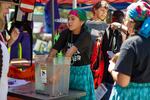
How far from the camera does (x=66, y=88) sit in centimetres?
305

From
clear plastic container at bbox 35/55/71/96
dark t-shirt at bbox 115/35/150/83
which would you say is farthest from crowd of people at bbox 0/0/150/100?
clear plastic container at bbox 35/55/71/96

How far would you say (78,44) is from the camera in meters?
3.65

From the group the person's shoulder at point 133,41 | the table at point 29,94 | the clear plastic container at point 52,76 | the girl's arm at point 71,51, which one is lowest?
the table at point 29,94

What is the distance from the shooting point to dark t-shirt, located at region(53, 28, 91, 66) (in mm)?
3699

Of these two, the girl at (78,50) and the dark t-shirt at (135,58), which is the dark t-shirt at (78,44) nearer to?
the girl at (78,50)

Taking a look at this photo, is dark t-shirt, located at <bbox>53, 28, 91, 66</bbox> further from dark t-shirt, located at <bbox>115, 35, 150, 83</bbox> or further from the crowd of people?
dark t-shirt, located at <bbox>115, 35, 150, 83</bbox>

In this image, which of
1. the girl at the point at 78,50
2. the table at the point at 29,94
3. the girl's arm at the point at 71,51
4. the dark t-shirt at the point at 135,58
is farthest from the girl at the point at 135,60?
the girl at the point at 78,50

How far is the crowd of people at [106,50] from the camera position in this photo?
8.50 ft

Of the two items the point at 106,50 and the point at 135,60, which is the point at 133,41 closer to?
the point at 135,60

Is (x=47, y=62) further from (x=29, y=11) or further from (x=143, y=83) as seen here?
(x=29, y=11)

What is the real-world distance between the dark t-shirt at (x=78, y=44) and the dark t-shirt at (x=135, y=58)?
109 cm

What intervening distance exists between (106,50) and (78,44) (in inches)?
36.0

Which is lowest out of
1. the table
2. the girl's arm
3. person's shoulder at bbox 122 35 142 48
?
the table

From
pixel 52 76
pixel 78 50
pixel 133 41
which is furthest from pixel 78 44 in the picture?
pixel 133 41
